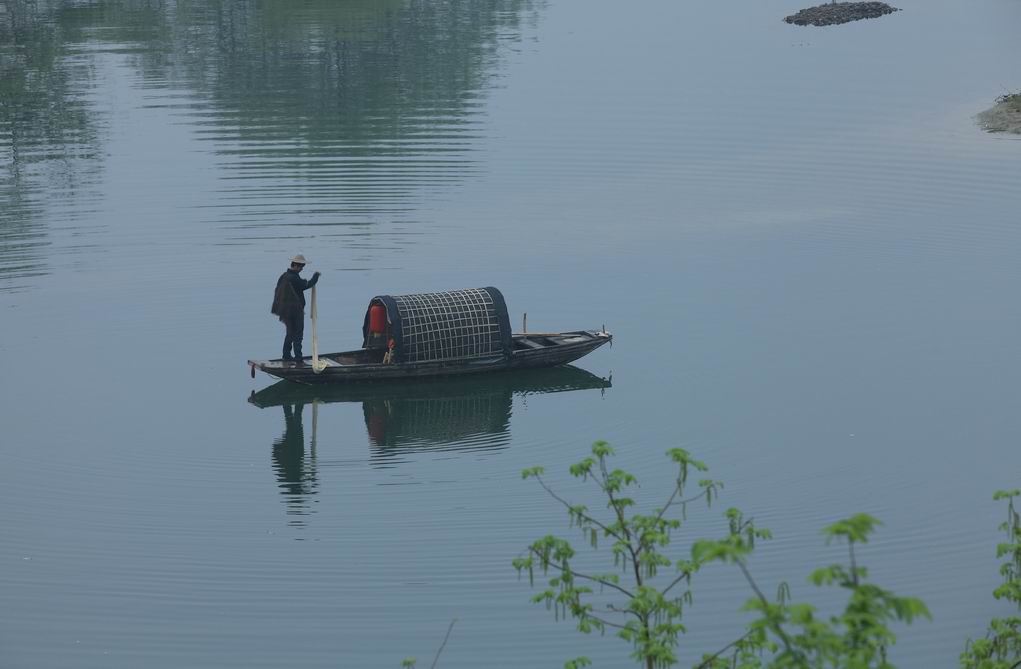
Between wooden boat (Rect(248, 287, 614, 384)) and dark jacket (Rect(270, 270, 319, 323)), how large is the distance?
867 millimetres

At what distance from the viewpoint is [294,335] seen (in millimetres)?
28203

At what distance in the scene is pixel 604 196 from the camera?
138ft

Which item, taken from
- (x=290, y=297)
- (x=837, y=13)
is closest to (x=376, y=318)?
(x=290, y=297)

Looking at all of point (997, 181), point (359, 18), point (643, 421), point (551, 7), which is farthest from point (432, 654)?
point (551, 7)

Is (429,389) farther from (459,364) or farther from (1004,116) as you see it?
(1004,116)

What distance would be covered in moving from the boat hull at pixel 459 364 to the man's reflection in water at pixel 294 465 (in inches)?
30.1

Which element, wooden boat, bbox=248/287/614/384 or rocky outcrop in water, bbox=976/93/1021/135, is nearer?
wooden boat, bbox=248/287/614/384

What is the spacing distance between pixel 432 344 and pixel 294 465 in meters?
4.09

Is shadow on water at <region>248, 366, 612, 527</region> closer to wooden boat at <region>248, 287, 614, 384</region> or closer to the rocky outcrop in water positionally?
wooden boat at <region>248, 287, 614, 384</region>

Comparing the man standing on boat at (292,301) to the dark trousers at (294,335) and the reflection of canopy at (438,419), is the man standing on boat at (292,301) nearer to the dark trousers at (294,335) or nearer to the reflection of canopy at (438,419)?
the dark trousers at (294,335)

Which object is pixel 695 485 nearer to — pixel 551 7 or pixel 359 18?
pixel 359 18

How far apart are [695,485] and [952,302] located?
1198 cm

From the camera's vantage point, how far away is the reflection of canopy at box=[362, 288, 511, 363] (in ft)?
91.9

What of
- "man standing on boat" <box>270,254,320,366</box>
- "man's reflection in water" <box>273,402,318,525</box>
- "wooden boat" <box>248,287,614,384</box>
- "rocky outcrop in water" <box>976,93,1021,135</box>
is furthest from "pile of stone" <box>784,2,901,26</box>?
"man's reflection in water" <box>273,402,318,525</box>
